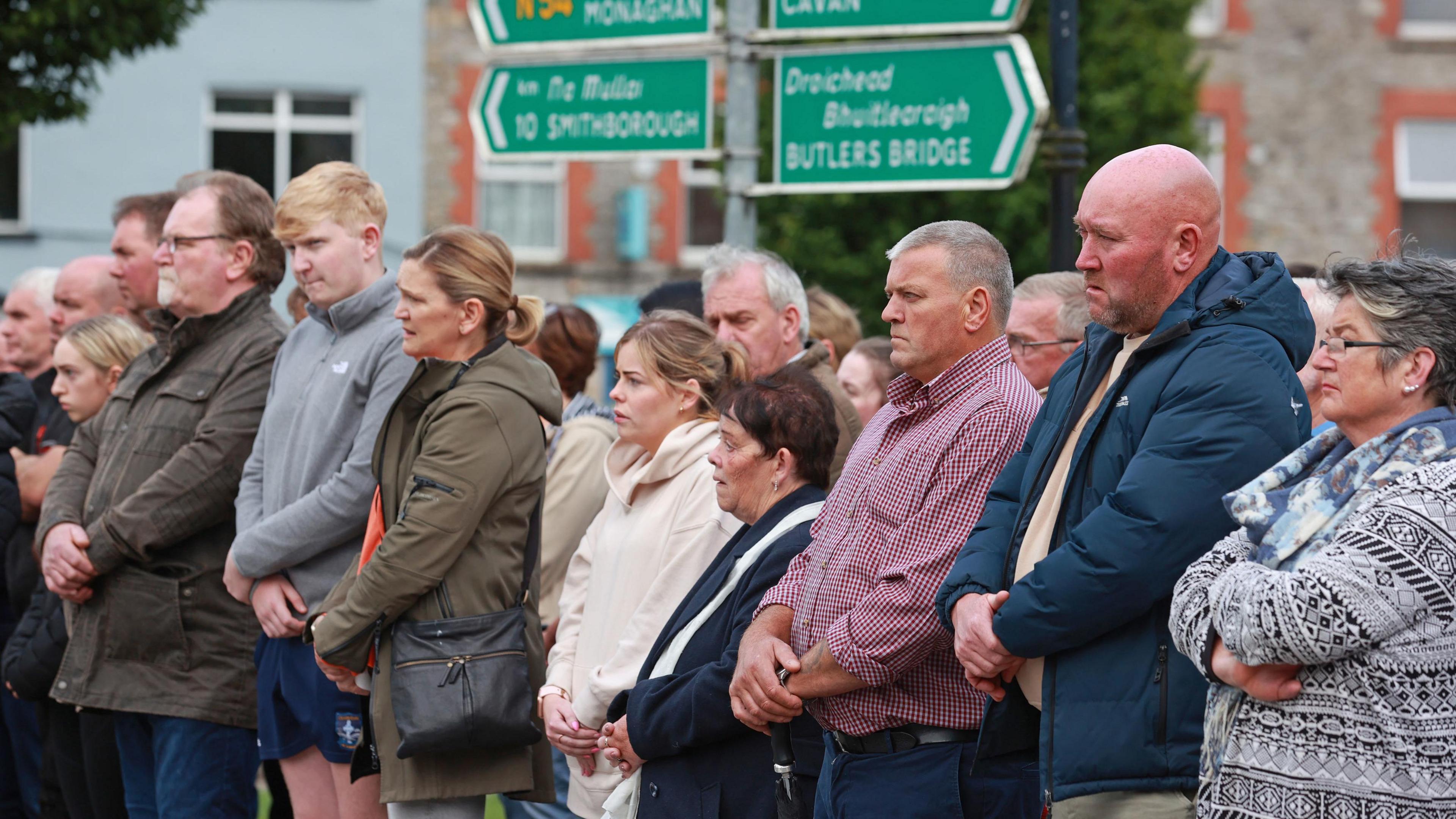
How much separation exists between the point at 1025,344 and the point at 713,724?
6.19 ft

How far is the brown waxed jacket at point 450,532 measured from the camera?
13.7 feet

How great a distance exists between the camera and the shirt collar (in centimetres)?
358

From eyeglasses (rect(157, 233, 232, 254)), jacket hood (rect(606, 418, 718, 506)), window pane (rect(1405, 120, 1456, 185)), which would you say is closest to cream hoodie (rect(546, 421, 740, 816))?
jacket hood (rect(606, 418, 718, 506))

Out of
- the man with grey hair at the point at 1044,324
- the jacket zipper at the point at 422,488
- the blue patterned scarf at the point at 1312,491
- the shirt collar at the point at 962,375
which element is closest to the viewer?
the blue patterned scarf at the point at 1312,491

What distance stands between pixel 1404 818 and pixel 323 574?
3.25m

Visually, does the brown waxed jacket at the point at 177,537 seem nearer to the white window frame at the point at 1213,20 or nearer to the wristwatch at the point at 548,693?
the wristwatch at the point at 548,693

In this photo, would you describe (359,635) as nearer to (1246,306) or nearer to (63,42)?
(1246,306)

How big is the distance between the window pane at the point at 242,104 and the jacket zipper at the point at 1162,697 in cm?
1800

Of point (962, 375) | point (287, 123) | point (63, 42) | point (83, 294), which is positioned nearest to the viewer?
A: point (962, 375)

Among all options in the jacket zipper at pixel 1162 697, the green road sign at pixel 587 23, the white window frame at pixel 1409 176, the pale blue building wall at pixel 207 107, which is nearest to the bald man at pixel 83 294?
the green road sign at pixel 587 23

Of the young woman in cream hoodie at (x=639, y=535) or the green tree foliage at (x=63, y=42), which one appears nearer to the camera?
the young woman in cream hoodie at (x=639, y=535)

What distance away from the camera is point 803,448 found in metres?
4.05

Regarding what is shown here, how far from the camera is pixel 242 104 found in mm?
19016

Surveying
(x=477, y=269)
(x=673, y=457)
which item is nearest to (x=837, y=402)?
(x=673, y=457)
